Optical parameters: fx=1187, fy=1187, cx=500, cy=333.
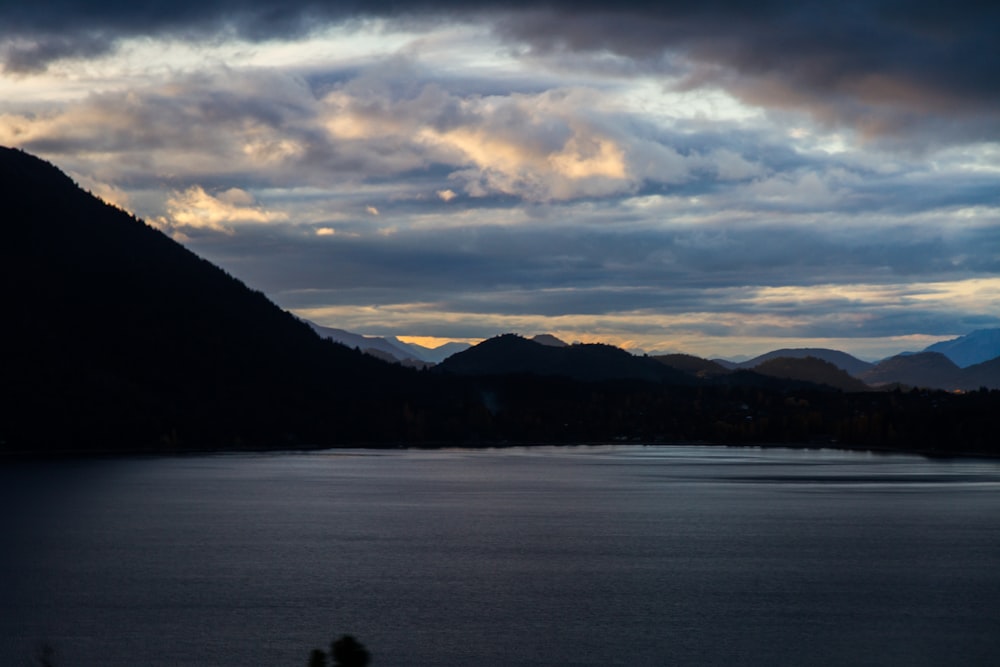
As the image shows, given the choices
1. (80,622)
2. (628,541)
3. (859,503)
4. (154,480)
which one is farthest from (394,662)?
(154,480)

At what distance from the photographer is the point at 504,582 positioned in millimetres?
75000

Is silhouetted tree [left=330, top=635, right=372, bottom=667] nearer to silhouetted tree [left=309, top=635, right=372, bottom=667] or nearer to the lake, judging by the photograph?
silhouetted tree [left=309, top=635, right=372, bottom=667]

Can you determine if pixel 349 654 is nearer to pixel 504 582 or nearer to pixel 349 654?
pixel 349 654

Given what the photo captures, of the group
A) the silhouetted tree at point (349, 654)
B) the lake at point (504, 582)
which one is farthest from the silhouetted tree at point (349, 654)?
the lake at point (504, 582)

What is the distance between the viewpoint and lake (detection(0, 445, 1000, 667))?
5559 cm

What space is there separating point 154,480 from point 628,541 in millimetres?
114999

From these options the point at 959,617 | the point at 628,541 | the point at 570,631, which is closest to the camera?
the point at 570,631

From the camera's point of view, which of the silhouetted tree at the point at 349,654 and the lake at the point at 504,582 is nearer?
the silhouetted tree at the point at 349,654

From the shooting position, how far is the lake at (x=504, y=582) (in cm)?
5559

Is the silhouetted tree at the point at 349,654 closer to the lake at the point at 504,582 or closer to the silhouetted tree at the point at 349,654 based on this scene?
the silhouetted tree at the point at 349,654

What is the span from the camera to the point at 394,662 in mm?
52344

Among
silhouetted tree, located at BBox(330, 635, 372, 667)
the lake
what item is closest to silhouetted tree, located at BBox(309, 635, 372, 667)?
silhouetted tree, located at BBox(330, 635, 372, 667)

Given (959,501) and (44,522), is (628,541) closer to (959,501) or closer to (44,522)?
(44,522)

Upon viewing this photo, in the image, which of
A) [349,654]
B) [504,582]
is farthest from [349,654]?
[504,582]
